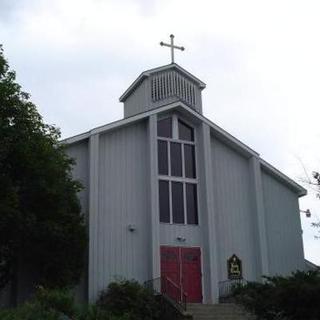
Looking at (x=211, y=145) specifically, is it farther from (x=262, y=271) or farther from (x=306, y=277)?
(x=306, y=277)

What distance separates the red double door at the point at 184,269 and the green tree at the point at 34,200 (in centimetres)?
367

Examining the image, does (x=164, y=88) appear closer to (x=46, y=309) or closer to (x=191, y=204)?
(x=191, y=204)

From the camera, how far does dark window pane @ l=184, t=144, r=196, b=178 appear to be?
2623cm

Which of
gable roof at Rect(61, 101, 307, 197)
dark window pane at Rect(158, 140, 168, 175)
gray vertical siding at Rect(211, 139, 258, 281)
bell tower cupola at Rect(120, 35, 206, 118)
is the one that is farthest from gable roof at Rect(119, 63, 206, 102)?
dark window pane at Rect(158, 140, 168, 175)

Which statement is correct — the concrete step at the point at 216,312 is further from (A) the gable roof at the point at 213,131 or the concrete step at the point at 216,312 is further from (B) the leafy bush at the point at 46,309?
(A) the gable roof at the point at 213,131

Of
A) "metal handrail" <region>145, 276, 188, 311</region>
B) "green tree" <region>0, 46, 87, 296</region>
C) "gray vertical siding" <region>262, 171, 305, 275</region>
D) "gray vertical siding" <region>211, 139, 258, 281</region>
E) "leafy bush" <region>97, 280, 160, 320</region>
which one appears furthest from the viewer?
"gray vertical siding" <region>262, 171, 305, 275</region>

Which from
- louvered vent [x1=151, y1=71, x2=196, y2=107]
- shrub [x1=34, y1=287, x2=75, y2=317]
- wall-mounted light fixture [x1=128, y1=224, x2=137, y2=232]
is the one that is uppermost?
louvered vent [x1=151, y1=71, x2=196, y2=107]

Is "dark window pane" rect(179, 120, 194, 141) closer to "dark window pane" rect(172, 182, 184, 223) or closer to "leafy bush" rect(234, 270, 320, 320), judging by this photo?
"dark window pane" rect(172, 182, 184, 223)

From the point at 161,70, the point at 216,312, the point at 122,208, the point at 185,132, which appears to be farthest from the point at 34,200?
the point at 161,70

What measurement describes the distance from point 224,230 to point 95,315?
1135 cm

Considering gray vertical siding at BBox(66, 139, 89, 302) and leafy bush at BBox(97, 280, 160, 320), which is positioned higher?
gray vertical siding at BBox(66, 139, 89, 302)

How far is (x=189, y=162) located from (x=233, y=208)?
104 inches

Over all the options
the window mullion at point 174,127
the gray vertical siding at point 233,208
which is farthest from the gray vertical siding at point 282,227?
the window mullion at point 174,127

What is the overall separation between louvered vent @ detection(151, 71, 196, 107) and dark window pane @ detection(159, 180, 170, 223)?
4047 millimetres
